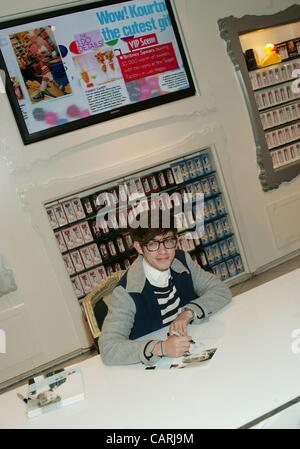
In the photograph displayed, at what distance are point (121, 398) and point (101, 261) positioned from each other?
9.43 ft

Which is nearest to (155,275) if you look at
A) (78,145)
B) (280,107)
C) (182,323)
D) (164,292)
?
(164,292)

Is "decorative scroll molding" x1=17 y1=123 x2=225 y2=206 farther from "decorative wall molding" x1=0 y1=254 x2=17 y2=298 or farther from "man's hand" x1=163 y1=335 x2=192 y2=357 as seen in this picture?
"man's hand" x1=163 y1=335 x2=192 y2=357

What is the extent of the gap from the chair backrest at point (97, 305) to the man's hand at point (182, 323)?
16.8 inches

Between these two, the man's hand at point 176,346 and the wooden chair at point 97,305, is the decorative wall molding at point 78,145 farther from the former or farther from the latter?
the man's hand at point 176,346

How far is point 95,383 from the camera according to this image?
1.67 metres

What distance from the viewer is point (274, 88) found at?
507cm

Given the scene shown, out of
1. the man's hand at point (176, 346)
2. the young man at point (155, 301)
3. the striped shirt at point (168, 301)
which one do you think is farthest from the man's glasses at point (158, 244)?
Answer: the man's hand at point (176, 346)

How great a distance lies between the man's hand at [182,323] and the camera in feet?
5.90

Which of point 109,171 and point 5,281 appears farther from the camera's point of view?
point 109,171

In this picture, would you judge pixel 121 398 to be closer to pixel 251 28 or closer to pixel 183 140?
pixel 183 140

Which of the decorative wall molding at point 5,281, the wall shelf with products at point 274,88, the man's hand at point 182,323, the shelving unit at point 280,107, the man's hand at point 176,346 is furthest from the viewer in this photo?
the shelving unit at point 280,107

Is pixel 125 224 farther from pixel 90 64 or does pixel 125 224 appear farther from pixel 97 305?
pixel 97 305

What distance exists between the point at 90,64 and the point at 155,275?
9.07ft

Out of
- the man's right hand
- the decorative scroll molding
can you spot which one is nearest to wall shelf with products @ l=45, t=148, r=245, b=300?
the decorative scroll molding
